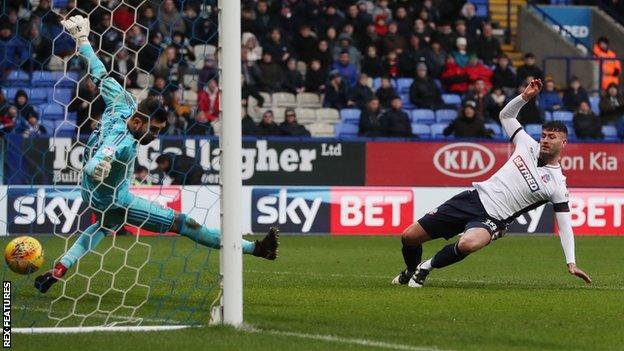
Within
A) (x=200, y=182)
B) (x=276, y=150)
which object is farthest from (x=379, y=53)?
(x=200, y=182)

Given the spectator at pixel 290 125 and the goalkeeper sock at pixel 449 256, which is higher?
the spectator at pixel 290 125

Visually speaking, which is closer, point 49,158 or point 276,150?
point 49,158

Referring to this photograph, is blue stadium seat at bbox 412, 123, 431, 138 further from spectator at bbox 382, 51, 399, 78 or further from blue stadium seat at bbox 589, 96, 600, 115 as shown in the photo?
blue stadium seat at bbox 589, 96, 600, 115

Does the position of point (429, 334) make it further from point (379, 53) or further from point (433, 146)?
point (379, 53)

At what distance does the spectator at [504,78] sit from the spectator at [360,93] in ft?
10.2

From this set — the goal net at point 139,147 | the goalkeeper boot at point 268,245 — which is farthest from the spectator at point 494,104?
the goalkeeper boot at point 268,245

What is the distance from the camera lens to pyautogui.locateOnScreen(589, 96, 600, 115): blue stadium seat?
28559 millimetres

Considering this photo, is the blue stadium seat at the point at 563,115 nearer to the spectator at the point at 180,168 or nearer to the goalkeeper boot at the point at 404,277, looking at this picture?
the spectator at the point at 180,168

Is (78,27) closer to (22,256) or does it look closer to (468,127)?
(22,256)

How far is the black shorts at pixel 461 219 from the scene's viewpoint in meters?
12.2

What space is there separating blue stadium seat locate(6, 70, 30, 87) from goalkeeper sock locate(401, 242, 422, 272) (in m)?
9.87

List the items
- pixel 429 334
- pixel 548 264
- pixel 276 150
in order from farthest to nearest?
1. pixel 276 150
2. pixel 548 264
3. pixel 429 334

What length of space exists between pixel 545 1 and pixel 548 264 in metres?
18.4

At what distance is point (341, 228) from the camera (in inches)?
868
